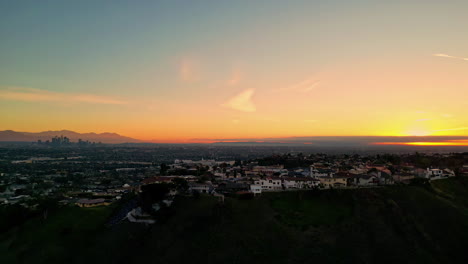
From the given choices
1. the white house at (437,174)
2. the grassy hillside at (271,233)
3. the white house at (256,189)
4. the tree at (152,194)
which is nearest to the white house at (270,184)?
the white house at (256,189)

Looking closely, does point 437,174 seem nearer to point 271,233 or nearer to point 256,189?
point 256,189

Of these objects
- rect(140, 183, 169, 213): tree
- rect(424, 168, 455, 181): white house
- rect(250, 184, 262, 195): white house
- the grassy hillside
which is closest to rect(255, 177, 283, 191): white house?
rect(250, 184, 262, 195): white house

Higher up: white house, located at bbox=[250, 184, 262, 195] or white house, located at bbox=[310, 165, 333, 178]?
white house, located at bbox=[310, 165, 333, 178]

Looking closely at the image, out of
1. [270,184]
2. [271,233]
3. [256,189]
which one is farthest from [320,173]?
[271,233]

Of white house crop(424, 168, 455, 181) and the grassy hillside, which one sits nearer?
the grassy hillside

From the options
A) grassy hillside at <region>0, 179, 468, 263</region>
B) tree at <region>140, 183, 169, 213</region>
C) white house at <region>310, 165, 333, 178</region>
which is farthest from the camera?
white house at <region>310, 165, 333, 178</region>

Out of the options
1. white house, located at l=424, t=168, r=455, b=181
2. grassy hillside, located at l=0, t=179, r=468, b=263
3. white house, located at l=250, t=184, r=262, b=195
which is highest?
white house, located at l=424, t=168, r=455, b=181

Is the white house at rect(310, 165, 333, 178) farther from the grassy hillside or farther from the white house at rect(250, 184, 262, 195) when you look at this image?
the white house at rect(250, 184, 262, 195)

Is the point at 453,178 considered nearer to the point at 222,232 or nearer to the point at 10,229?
the point at 222,232
